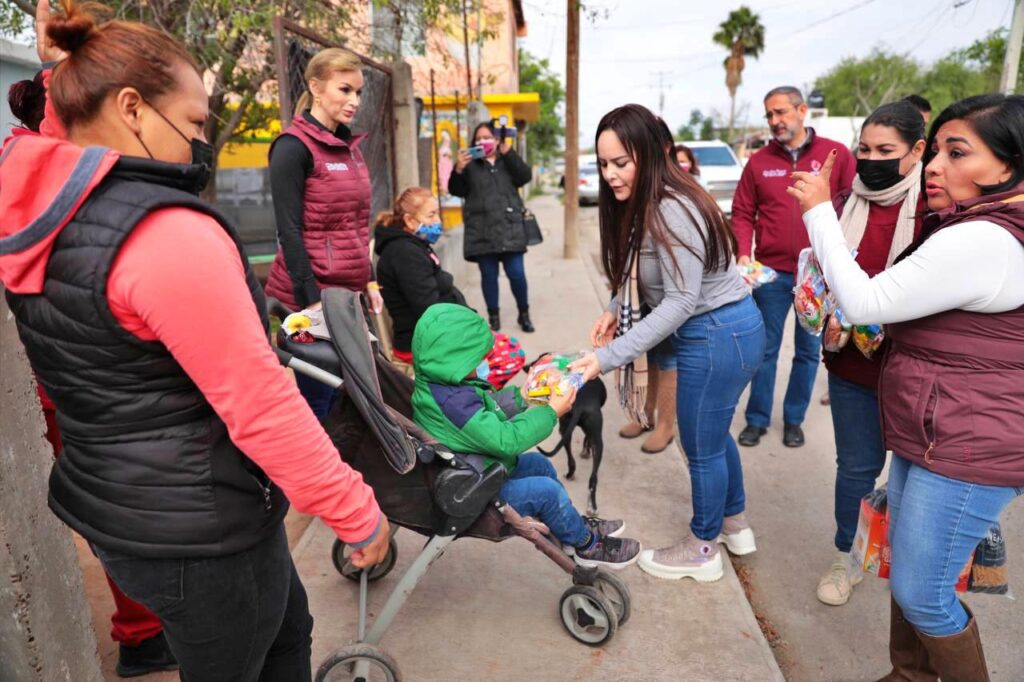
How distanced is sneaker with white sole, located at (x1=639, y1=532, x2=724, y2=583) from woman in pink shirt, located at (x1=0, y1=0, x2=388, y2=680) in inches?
73.8

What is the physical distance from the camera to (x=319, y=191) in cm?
336

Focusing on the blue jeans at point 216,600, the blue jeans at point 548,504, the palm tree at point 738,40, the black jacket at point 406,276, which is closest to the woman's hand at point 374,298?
the black jacket at point 406,276

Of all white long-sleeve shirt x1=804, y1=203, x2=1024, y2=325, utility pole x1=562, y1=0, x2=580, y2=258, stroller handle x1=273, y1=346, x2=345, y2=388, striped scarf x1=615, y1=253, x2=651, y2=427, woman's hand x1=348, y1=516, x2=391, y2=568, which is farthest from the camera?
utility pole x1=562, y1=0, x2=580, y2=258

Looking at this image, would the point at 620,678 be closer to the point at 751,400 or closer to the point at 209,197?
the point at 751,400

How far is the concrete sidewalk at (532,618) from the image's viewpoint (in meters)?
2.50

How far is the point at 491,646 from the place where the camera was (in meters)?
2.62

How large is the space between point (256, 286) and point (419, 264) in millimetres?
2659

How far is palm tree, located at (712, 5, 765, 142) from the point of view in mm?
39250

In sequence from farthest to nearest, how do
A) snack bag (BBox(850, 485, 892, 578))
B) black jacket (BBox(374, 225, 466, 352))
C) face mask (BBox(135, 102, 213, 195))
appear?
1. black jacket (BBox(374, 225, 466, 352))
2. snack bag (BBox(850, 485, 892, 578))
3. face mask (BBox(135, 102, 213, 195))

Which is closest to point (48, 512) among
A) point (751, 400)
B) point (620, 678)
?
point (620, 678)

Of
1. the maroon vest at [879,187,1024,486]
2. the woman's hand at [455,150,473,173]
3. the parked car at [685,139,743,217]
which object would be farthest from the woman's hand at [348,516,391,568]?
the parked car at [685,139,743,217]

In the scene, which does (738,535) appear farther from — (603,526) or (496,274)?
(496,274)

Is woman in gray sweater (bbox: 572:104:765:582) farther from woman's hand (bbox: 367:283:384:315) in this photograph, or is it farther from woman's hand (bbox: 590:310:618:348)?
woman's hand (bbox: 367:283:384:315)

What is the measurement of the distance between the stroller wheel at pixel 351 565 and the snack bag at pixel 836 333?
1.90m
